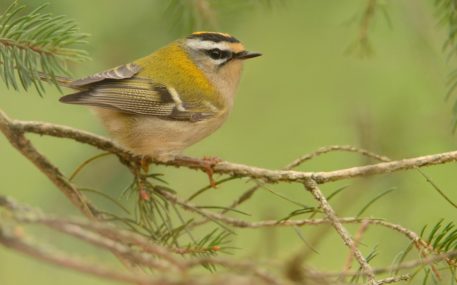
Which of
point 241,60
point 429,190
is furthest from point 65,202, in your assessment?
point 429,190

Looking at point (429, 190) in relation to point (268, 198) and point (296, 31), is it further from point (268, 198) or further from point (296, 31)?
point (268, 198)

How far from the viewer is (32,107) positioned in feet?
12.2

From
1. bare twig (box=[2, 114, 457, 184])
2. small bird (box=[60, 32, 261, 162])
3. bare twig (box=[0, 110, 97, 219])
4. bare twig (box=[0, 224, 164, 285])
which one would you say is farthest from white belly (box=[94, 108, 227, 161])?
bare twig (box=[0, 224, 164, 285])

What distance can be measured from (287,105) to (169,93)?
1194 mm

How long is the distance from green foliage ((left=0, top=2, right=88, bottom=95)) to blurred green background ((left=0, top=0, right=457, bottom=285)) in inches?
16.2

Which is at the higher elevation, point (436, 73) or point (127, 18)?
point (127, 18)

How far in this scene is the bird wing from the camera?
2326 mm

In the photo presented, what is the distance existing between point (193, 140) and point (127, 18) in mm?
520

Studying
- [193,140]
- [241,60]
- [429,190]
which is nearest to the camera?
[193,140]

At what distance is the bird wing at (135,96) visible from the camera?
233cm

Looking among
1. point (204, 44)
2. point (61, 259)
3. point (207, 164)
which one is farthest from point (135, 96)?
point (61, 259)

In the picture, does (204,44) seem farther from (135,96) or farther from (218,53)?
(135,96)

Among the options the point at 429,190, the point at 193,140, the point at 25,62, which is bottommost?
the point at 429,190

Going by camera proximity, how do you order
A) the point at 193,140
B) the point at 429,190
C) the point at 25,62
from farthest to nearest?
the point at 429,190, the point at 193,140, the point at 25,62
